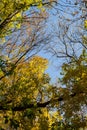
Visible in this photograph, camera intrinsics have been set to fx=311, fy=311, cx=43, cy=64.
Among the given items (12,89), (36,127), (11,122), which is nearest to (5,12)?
(12,89)

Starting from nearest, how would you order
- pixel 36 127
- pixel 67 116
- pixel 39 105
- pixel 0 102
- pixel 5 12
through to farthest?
pixel 5 12
pixel 67 116
pixel 0 102
pixel 39 105
pixel 36 127

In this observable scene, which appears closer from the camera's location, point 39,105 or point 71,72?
point 71,72

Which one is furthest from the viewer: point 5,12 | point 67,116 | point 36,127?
point 36,127

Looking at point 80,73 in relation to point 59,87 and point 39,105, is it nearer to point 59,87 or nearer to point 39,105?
point 59,87

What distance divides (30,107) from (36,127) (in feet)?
17.2

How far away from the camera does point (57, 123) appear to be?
11703mm

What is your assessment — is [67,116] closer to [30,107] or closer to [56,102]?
[56,102]

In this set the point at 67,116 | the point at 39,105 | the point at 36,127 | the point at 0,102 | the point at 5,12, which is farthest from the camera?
the point at 36,127

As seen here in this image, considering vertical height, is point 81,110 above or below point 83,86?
below

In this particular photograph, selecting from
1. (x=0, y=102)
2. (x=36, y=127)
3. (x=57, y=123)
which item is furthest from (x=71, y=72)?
(x=36, y=127)

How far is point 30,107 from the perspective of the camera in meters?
11.7

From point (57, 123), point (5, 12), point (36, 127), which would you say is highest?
point (5, 12)

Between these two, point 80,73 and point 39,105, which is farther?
point 39,105

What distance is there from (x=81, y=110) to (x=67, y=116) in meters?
0.54
